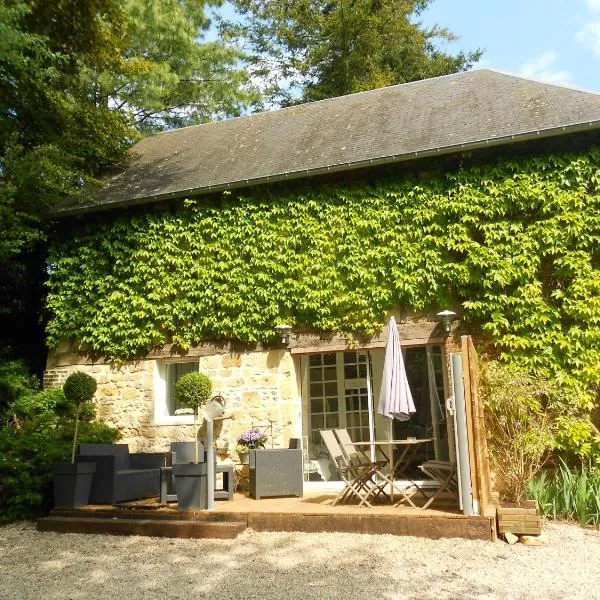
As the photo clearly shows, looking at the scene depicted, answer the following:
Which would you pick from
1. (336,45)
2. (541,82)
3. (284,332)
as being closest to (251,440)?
(284,332)

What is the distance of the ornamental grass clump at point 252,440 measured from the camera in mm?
8086

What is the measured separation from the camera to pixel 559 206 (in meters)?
7.75

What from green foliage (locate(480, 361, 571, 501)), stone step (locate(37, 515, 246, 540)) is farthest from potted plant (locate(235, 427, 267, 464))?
green foliage (locate(480, 361, 571, 501))

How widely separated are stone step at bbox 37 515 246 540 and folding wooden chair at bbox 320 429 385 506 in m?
1.25

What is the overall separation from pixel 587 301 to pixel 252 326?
4.69 m

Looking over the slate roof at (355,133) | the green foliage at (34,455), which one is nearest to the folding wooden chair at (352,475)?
the green foliage at (34,455)

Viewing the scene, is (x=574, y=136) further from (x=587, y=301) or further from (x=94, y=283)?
(x=94, y=283)

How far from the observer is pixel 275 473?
24.6ft

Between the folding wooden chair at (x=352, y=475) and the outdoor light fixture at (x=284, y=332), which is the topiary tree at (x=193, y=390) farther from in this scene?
the folding wooden chair at (x=352, y=475)

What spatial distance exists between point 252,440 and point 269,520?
78.8 inches

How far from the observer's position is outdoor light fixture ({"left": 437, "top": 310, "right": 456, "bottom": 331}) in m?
7.89

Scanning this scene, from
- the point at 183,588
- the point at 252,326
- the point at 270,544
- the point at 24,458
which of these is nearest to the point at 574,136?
the point at 252,326

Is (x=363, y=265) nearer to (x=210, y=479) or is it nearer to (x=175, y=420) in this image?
(x=210, y=479)

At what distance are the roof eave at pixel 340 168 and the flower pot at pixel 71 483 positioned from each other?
4.49 m
